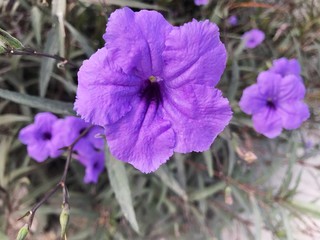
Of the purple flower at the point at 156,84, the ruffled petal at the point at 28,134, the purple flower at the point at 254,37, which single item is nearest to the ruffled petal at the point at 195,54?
the purple flower at the point at 156,84

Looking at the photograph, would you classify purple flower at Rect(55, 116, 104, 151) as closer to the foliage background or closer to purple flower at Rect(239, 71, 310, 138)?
the foliage background

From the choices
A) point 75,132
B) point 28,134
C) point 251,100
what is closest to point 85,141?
point 75,132

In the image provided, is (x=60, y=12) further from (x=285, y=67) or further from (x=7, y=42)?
(x=285, y=67)

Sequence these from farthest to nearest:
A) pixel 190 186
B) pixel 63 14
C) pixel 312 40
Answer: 1. pixel 190 186
2. pixel 312 40
3. pixel 63 14

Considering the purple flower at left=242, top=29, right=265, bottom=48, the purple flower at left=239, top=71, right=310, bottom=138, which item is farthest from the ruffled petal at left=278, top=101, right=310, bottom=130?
the purple flower at left=242, top=29, right=265, bottom=48

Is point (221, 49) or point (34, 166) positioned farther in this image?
point (34, 166)

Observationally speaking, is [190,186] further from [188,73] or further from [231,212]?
[188,73]

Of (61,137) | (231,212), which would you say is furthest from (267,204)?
(61,137)
